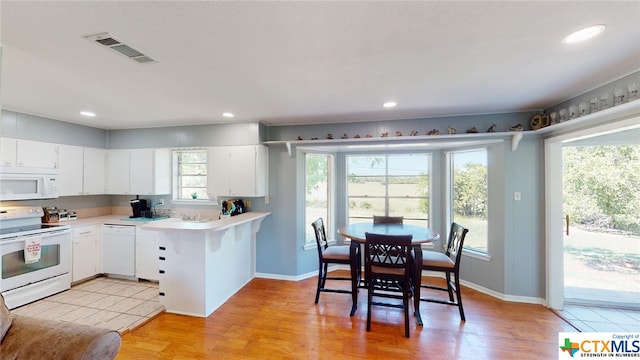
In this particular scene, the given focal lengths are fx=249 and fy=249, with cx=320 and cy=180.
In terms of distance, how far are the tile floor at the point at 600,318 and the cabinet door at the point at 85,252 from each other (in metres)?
6.16

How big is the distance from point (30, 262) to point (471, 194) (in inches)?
228

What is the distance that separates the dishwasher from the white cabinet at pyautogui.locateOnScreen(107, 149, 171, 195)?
2.12 ft

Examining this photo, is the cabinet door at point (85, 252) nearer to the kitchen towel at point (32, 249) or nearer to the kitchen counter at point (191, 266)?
the kitchen towel at point (32, 249)

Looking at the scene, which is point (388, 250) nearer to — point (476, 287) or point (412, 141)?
point (412, 141)

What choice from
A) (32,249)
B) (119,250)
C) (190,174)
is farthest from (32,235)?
(190,174)

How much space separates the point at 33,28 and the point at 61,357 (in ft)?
5.97

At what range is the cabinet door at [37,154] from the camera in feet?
10.6

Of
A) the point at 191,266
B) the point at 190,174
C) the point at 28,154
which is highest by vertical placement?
the point at 28,154

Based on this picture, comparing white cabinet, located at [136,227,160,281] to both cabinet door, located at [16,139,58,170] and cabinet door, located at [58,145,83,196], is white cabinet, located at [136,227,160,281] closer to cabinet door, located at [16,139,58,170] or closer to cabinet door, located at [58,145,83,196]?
cabinet door, located at [58,145,83,196]

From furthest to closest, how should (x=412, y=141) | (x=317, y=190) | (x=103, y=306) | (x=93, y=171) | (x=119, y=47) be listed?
(x=317, y=190), (x=93, y=171), (x=412, y=141), (x=103, y=306), (x=119, y=47)

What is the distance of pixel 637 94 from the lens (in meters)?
2.02

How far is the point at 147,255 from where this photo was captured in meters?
3.68

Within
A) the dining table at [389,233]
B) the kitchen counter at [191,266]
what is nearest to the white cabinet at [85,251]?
the kitchen counter at [191,266]

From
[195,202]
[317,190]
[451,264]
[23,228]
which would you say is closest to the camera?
[451,264]
